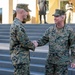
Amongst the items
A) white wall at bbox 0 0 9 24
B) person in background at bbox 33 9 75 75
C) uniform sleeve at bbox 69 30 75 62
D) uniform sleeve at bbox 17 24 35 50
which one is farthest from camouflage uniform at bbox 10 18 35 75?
white wall at bbox 0 0 9 24

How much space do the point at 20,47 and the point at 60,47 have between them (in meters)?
0.63

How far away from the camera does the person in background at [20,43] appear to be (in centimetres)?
438

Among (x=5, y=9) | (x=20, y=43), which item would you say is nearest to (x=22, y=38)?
(x=20, y=43)

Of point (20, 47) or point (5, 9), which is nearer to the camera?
point (20, 47)

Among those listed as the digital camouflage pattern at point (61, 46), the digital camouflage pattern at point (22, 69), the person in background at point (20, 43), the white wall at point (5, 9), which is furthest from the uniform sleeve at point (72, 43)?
the white wall at point (5, 9)

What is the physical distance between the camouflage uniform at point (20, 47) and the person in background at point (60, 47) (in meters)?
0.38

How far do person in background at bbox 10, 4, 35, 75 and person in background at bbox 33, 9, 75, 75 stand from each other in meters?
0.37

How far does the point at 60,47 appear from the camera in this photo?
14.5 feet

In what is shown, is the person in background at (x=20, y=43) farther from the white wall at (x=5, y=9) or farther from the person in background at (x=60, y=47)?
the white wall at (x=5, y=9)

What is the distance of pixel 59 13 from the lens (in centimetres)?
441

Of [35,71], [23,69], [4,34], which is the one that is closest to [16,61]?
[23,69]

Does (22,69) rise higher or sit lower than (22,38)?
lower

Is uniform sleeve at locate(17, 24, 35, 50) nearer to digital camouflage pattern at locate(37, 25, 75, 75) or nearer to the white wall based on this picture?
digital camouflage pattern at locate(37, 25, 75, 75)

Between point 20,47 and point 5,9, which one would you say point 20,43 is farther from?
point 5,9
